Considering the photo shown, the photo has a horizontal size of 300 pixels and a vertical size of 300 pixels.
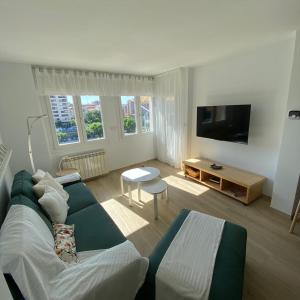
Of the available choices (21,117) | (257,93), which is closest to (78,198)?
(21,117)

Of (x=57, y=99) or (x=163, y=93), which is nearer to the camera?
(x=57, y=99)

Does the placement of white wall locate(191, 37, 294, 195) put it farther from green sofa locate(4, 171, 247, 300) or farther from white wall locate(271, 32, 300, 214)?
green sofa locate(4, 171, 247, 300)

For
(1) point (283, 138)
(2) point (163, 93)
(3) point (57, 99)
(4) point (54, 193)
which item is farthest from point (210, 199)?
(3) point (57, 99)

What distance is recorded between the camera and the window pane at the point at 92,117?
359 cm

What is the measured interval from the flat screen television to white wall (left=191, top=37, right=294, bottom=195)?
7.8 inches

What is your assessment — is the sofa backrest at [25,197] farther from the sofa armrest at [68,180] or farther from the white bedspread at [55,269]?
the sofa armrest at [68,180]

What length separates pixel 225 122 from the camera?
114 inches

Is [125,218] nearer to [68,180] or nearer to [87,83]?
[68,180]

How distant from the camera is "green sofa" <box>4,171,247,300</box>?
42.6 inches

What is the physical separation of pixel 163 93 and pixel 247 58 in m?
1.84

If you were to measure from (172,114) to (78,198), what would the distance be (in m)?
2.71

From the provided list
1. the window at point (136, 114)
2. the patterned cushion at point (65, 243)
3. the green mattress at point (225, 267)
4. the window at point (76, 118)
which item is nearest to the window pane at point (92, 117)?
the window at point (76, 118)

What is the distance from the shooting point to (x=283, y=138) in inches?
86.4

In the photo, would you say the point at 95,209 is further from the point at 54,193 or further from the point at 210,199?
the point at 210,199
